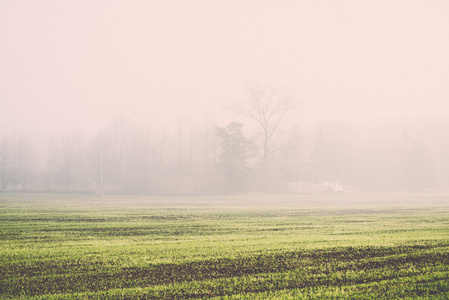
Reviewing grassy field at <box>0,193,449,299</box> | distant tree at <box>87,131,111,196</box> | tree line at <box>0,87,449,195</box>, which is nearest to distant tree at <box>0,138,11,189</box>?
tree line at <box>0,87,449,195</box>

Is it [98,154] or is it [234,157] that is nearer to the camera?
[234,157]

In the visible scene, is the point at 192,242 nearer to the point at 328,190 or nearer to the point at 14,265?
the point at 14,265

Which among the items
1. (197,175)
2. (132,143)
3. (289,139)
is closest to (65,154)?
(132,143)

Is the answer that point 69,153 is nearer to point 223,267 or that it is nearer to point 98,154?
point 98,154

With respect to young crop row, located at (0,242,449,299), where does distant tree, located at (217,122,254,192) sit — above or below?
above

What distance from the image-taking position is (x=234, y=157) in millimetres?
68312

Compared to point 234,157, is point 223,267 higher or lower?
lower

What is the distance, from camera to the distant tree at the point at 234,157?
67.1 m

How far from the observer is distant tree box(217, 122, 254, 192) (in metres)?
67.1

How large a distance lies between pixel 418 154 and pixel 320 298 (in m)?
84.3

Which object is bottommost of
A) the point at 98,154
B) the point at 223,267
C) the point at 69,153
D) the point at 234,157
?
the point at 223,267

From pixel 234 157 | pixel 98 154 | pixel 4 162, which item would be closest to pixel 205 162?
pixel 234 157

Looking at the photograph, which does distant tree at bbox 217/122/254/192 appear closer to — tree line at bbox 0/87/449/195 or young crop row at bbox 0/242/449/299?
tree line at bbox 0/87/449/195

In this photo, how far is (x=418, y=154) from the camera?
3228 inches
